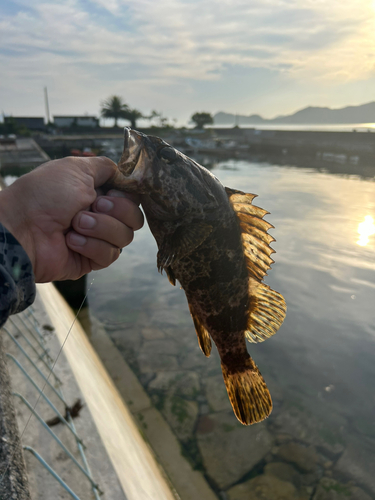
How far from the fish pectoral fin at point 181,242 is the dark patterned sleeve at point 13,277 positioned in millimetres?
731

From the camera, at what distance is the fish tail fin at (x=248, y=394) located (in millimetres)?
2109

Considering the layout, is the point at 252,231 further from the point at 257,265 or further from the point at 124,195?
the point at 124,195

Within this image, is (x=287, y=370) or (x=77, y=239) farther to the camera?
(x=287, y=370)

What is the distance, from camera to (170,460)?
623 cm

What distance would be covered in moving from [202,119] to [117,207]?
82.4 m

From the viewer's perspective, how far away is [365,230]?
17.2 metres

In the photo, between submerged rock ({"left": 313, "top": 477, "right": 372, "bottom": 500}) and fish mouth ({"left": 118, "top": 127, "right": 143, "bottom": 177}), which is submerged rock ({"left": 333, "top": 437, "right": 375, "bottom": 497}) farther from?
fish mouth ({"left": 118, "top": 127, "right": 143, "bottom": 177})

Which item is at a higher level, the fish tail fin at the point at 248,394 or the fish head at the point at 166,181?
the fish head at the point at 166,181

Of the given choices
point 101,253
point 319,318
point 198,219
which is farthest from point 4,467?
point 319,318

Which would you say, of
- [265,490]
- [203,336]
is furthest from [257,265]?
[265,490]

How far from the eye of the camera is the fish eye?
2.01 meters

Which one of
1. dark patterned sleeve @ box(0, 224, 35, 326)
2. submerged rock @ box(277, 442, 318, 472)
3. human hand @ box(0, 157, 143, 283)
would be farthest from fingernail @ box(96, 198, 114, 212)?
submerged rock @ box(277, 442, 318, 472)

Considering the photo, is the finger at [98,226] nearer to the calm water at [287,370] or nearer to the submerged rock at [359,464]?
the calm water at [287,370]

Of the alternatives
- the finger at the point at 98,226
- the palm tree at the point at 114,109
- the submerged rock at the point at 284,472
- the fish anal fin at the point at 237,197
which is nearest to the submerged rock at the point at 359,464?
the submerged rock at the point at 284,472
